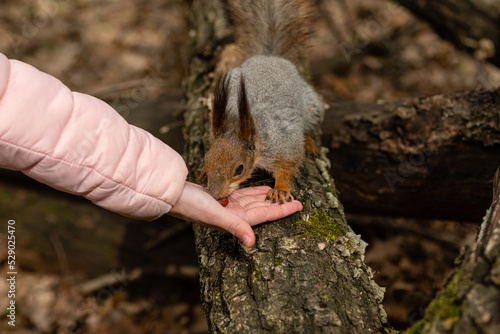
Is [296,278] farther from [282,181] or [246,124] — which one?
[246,124]

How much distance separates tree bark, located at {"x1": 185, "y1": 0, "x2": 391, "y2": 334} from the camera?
4.53 feet

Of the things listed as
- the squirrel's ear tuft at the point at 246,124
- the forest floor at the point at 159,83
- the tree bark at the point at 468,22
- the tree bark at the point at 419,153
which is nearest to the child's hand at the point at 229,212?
the squirrel's ear tuft at the point at 246,124

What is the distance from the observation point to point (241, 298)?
148 cm

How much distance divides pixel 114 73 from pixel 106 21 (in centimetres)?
69

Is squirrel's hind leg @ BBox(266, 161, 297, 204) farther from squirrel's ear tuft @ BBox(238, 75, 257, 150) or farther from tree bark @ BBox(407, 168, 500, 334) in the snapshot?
tree bark @ BBox(407, 168, 500, 334)

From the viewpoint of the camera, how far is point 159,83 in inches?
158

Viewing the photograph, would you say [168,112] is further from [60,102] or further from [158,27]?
[158,27]

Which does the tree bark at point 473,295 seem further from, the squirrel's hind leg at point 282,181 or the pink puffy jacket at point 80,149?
the pink puffy jacket at point 80,149

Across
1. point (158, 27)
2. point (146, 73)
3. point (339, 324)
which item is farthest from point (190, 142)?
point (158, 27)

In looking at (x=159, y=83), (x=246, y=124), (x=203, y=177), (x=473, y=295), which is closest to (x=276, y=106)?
(x=246, y=124)

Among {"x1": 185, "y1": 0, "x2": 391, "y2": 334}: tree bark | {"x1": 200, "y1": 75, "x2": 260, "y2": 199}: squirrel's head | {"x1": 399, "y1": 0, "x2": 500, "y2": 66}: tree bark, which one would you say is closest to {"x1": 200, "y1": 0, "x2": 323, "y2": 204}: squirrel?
{"x1": 200, "y1": 75, "x2": 260, "y2": 199}: squirrel's head

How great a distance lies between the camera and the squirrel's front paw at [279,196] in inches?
74.4

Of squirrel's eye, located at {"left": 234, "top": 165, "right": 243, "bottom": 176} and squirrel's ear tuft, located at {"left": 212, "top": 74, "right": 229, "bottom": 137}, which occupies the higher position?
squirrel's ear tuft, located at {"left": 212, "top": 74, "right": 229, "bottom": 137}

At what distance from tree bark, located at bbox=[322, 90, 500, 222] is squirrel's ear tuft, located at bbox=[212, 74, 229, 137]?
94cm
